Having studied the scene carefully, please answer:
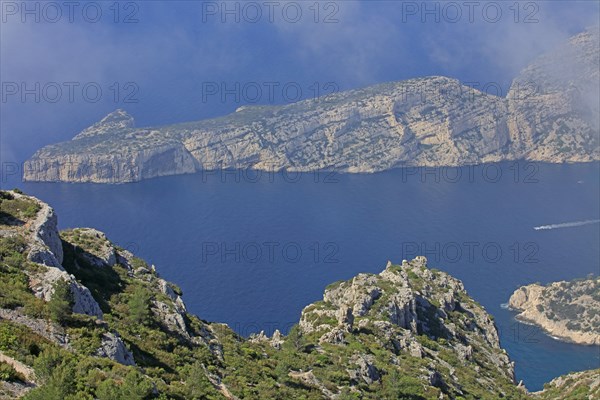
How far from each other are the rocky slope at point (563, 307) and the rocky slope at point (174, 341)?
59466mm

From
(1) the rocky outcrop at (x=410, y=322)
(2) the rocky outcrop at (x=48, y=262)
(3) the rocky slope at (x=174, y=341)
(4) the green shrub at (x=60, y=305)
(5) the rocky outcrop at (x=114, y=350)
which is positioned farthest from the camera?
(1) the rocky outcrop at (x=410, y=322)

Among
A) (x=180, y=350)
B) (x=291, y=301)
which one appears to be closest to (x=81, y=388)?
(x=180, y=350)

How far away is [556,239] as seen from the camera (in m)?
158

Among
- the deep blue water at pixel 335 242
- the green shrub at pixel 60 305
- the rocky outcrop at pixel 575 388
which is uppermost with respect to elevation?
the deep blue water at pixel 335 242

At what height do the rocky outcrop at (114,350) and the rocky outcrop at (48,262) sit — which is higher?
the rocky outcrop at (48,262)

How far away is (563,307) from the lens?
409ft

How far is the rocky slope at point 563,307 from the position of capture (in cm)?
11944

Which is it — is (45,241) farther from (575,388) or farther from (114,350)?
(575,388)

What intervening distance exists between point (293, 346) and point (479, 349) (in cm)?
2720

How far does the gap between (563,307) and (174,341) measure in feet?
361

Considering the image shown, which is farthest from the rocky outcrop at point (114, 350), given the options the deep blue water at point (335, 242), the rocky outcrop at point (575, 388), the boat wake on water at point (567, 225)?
the boat wake on water at point (567, 225)

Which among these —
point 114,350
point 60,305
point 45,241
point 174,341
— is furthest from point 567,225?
point 60,305

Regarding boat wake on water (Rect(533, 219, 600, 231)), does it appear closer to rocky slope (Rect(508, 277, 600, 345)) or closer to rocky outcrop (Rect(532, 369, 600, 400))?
rocky slope (Rect(508, 277, 600, 345))

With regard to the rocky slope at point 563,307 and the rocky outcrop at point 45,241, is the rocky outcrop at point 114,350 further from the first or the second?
the rocky slope at point 563,307
